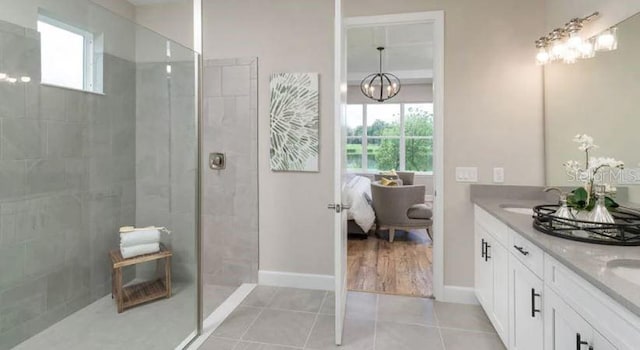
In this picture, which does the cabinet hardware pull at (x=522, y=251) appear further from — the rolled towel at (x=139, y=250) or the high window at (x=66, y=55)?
the high window at (x=66, y=55)

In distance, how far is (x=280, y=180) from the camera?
3059 mm

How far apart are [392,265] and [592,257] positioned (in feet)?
8.37

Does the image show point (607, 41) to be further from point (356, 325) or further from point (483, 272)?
point (356, 325)

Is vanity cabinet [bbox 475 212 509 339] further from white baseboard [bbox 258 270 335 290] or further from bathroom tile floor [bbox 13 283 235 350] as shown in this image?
bathroom tile floor [bbox 13 283 235 350]

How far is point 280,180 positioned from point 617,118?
7.87 feet

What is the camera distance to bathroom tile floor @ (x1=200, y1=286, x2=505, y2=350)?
84.4 inches

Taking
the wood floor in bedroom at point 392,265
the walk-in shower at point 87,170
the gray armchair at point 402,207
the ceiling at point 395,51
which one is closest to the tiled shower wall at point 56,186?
the walk-in shower at point 87,170

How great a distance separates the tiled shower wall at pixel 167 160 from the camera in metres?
2.48

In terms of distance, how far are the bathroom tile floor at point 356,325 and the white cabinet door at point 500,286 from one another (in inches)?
7.6

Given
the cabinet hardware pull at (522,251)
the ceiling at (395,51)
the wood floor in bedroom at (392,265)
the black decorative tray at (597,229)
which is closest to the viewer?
the black decorative tray at (597,229)

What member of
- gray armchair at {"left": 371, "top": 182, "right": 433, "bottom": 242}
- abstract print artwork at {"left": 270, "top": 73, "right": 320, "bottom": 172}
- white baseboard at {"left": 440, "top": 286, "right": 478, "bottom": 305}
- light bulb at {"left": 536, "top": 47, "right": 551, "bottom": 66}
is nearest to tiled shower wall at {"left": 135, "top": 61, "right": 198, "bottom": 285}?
abstract print artwork at {"left": 270, "top": 73, "right": 320, "bottom": 172}

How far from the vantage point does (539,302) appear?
152 centimetres

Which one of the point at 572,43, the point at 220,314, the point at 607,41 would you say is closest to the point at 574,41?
the point at 572,43

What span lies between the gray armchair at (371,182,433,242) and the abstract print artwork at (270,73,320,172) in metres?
1.80
